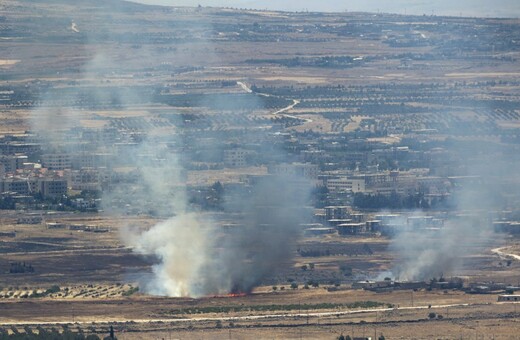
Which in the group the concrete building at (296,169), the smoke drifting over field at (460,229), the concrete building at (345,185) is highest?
the concrete building at (296,169)

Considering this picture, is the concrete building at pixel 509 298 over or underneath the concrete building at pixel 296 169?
underneath

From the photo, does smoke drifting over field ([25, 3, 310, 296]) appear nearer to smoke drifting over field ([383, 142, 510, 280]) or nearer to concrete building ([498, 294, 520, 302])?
smoke drifting over field ([383, 142, 510, 280])

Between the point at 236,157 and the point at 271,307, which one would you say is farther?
the point at 236,157

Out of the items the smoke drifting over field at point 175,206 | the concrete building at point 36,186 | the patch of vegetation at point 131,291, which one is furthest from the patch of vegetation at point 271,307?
the concrete building at point 36,186

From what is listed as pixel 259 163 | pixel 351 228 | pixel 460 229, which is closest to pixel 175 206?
pixel 351 228

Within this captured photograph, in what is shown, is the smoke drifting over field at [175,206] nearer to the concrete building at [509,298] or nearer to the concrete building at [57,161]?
the concrete building at [57,161]

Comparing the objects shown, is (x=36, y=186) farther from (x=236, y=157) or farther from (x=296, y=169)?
(x=236, y=157)

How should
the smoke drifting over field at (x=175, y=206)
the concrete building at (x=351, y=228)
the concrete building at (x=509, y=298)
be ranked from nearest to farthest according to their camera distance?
the concrete building at (x=509, y=298) → the smoke drifting over field at (x=175, y=206) → the concrete building at (x=351, y=228)

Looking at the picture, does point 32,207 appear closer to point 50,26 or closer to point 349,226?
point 349,226

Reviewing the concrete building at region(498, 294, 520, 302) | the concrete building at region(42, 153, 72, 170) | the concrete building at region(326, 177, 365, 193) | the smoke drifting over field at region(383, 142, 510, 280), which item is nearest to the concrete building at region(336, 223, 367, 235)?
the smoke drifting over field at region(383, 142, 510, 280)

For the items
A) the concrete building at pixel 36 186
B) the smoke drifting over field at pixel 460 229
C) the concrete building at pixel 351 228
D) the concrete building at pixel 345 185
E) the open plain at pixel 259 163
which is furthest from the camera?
the concrete building at pixel 345 185

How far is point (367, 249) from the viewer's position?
266 ft

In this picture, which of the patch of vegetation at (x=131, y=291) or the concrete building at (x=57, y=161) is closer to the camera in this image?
the patch of vegetation at (x=131, y=291)

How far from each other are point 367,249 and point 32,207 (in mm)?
18753
